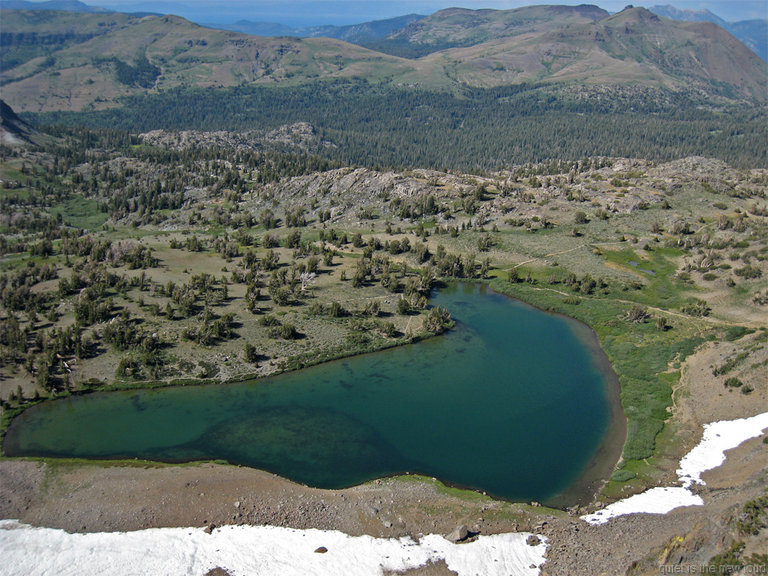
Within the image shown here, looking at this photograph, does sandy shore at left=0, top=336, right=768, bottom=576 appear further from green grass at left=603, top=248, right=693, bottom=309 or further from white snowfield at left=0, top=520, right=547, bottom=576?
green grass at left=603, top=248, right=693, bottom=309

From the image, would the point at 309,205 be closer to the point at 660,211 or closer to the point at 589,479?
the point at 660,211

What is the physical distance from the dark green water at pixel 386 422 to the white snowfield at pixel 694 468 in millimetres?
3710

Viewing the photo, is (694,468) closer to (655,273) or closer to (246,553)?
(246,553)

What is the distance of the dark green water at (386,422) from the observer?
1832 inches

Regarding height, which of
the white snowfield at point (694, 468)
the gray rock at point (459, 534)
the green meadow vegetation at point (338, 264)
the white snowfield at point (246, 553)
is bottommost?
the white snowfield at point (246, 553)

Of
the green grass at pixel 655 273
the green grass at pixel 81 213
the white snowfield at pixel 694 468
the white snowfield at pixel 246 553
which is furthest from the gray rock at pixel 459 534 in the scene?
the green grass at pixel 81 213

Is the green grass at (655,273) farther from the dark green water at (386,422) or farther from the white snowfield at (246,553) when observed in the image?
the white snowfield at (246,553)

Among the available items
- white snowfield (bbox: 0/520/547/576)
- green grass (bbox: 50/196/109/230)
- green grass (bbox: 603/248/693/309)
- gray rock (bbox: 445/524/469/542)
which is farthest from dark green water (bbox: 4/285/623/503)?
green grass (bbox: 50/196/109/230)

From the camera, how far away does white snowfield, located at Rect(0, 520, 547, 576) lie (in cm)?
3484

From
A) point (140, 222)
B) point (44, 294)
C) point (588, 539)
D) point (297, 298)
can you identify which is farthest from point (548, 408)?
point (140, 222)

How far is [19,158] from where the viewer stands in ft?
511

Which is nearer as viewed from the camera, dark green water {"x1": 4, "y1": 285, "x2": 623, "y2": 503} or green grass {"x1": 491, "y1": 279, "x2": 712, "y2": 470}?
dark green water {"x1": 4, "y1": 285, "x2": 623, "y2": 503}

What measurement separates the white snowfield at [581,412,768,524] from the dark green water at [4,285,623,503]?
12.2 ft

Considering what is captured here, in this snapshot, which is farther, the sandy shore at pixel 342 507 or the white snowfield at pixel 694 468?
the white snowfield at pixel 694 468
